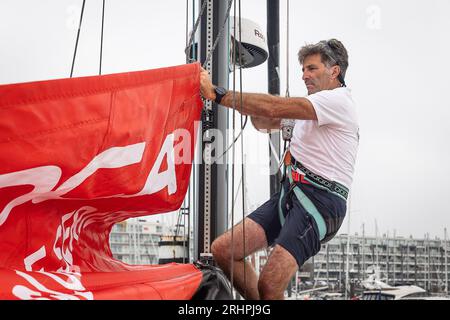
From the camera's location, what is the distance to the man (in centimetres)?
160

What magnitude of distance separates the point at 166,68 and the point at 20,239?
660mm

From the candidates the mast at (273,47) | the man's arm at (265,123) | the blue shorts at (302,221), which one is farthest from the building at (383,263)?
the blue shorts at (302,221)

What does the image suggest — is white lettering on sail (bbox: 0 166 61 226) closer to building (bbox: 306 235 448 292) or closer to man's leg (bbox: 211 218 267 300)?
man's leg (bbox: 211 218 267 300)

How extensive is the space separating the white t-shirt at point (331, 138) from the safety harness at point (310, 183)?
0.7 inches

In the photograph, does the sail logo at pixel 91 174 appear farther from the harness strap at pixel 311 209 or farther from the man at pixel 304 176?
the harness strap at pixel 311 209

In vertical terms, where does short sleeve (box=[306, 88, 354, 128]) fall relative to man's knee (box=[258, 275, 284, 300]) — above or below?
above

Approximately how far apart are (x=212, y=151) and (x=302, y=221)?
2.85 ft

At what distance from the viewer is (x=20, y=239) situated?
3.93 ft

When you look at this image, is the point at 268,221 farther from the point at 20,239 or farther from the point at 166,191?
the point at 20,239

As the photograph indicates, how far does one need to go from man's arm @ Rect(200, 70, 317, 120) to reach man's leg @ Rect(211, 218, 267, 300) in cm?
41

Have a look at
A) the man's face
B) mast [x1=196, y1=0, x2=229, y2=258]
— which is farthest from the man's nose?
mast [x1=196, y1=0, x2=229, y2=258]

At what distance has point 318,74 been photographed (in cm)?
185

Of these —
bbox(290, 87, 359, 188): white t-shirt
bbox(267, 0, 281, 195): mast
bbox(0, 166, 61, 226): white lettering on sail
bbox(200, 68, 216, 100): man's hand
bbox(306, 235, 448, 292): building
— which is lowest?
bbox(306, 235, 448, 292): building

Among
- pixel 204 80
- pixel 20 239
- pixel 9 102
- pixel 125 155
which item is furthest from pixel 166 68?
pixel 20 239
